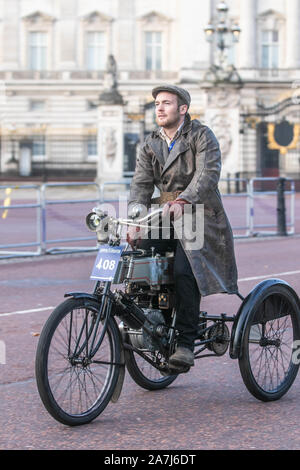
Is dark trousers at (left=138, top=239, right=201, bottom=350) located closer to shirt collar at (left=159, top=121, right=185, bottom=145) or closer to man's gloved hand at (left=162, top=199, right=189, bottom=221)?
man's gloved hand at (left=162, top=199, right=189, bottom=221)

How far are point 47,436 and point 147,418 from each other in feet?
2.12

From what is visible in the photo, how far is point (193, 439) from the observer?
5.25 metres

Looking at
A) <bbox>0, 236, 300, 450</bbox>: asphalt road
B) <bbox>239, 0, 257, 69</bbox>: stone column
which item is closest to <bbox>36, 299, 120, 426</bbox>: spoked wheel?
<bbox>0, 236, 300, 450</bbox>: asphalt road

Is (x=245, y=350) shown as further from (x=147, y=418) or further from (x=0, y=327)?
(x=0, y=327)

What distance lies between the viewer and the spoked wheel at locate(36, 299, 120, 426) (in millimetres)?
5281

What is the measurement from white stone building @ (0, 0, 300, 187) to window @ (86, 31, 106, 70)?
0.20 feet

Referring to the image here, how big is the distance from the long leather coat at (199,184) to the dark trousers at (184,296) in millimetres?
53

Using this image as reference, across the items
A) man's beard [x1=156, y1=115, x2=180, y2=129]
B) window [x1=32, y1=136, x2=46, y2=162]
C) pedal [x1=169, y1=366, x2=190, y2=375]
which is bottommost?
pedal [x1=169, y1=366, x2=190, y2=375]

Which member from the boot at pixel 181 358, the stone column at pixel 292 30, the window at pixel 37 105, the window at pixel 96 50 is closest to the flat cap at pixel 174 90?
the boot at pixel 181 358

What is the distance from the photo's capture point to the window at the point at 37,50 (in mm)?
63281

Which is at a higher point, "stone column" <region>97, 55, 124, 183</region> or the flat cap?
"stone column" <region>97, 55, 124, 183</region>

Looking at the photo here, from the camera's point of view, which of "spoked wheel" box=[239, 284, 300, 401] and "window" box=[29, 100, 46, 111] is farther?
A: "window" box=[29, 100, 46, 111]

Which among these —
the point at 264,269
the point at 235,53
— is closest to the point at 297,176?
the point at 235,53

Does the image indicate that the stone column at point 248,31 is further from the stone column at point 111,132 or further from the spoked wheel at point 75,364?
the spoked wheel at point 75,364
